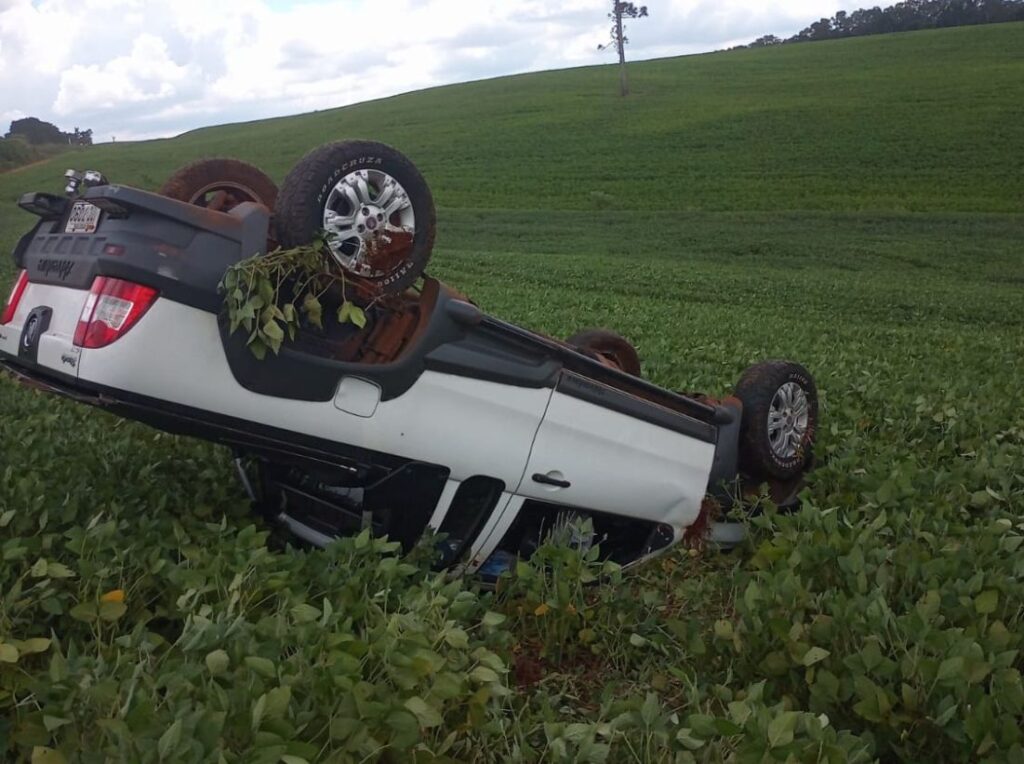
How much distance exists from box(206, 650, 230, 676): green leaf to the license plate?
1778 millimetres

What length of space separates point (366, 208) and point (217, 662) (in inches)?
69.4

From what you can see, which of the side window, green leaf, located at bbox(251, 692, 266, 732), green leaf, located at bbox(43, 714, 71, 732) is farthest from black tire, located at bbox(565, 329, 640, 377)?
green leaf, located at bbox(43, 714, 71, 732)

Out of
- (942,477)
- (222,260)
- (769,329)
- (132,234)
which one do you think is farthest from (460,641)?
(769,329)

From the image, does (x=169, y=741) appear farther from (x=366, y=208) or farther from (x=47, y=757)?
(x=366, y=208)

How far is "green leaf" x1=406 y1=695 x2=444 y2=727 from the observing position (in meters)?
2.44

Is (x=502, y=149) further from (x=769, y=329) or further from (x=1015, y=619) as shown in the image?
(x=1015, y=619)

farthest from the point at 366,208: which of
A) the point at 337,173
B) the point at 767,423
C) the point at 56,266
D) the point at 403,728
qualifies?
the point at 767,423

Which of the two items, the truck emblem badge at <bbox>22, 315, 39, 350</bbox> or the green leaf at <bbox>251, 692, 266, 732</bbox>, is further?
the truck emblem badge at <bbox>22, 315, 39, 350</bbox>

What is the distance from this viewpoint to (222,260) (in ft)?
11.3

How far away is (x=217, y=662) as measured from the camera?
96.4 inches

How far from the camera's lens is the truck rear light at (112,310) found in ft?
10.8

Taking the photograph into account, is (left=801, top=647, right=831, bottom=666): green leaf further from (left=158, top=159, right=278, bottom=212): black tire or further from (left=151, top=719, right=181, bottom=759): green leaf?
(left=158, top=159, right=278, bottom=212): black tire

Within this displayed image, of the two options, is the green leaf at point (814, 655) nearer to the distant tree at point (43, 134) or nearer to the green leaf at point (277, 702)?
the green leaf at point (277, 702)

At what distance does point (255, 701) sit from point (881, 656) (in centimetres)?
174
